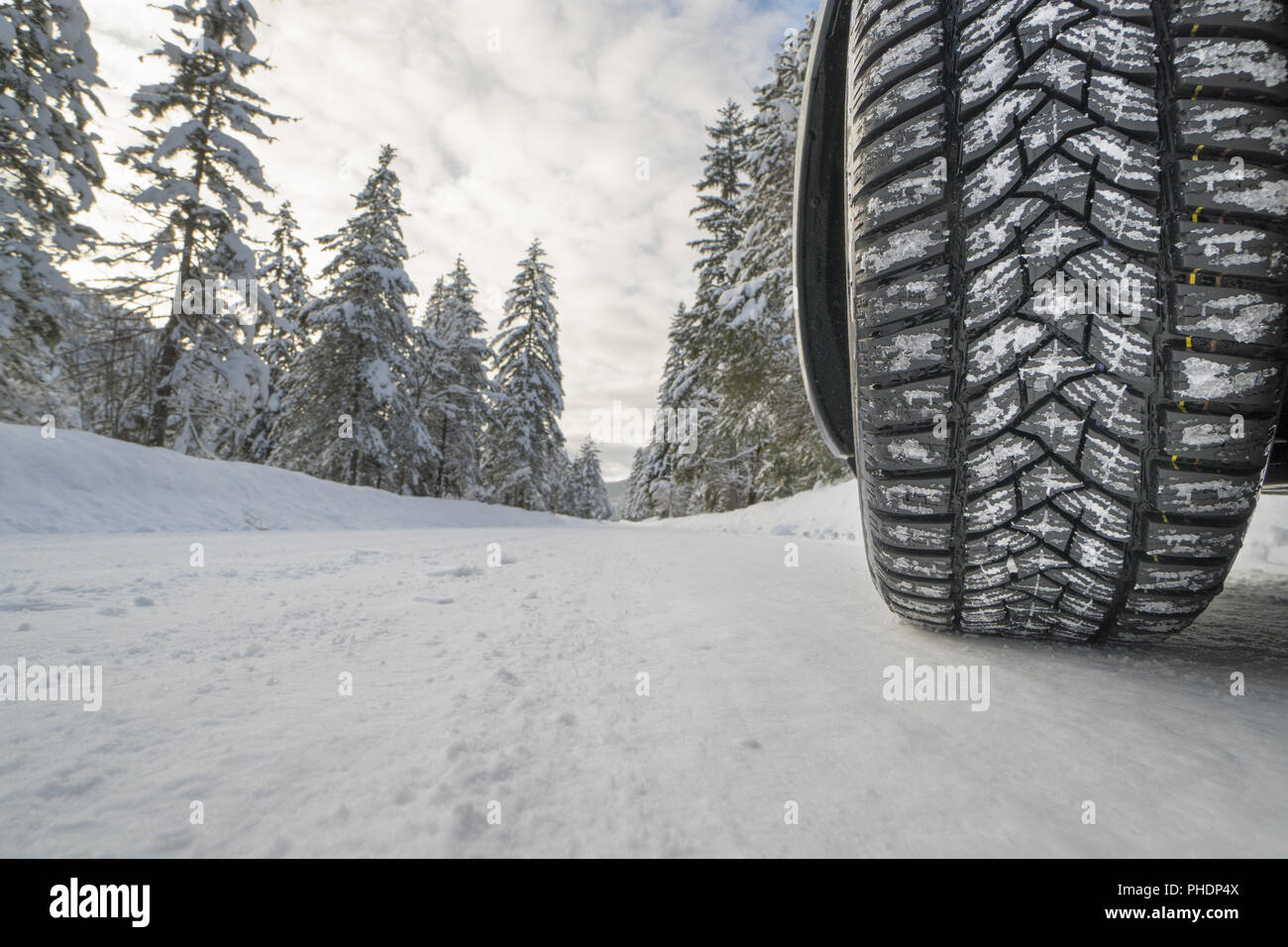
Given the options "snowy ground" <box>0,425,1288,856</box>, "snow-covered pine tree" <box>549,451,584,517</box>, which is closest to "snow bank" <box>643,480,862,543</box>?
"snowy ground" <box>0,425,1288,856</box>

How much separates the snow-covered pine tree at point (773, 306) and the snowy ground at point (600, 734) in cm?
868

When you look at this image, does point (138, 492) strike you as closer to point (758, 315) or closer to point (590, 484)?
point (758, 315)

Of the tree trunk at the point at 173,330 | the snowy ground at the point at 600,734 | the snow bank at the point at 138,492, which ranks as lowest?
the snowy ground at the point at 600,734

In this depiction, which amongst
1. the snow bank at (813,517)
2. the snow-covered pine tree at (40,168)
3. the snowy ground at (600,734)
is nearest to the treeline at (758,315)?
the snow bank at (813,517)

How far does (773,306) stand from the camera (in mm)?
11203

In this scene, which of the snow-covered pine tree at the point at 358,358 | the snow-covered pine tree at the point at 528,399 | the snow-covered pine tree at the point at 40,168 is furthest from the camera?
the snow-covered pine tree at the point at 528,399

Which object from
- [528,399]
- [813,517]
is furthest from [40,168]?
[528,399]

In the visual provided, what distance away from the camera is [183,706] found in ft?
2.69

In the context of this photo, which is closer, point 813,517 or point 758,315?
point 813,517

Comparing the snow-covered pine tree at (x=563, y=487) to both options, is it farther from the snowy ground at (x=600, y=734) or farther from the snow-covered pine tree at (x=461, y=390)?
the snowy ground at (x=600, y=734)

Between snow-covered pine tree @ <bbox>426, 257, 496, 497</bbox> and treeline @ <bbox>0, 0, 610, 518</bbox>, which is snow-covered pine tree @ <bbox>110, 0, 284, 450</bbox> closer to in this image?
treeline @ <bbox>0, 0, 610, 518</bbox>

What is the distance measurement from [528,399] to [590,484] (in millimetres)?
28091

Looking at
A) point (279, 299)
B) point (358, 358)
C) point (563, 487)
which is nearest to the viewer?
point (358, 358)

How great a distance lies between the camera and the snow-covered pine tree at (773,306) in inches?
415
